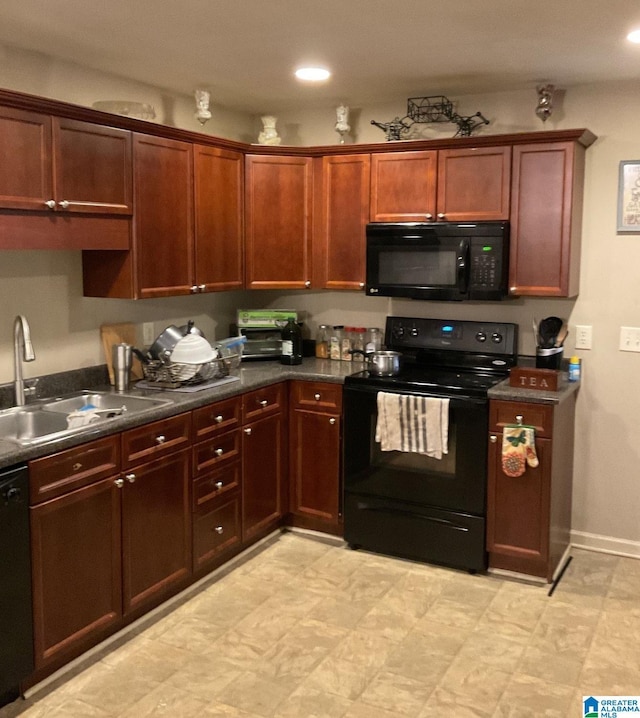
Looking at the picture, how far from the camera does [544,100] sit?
3578 mm

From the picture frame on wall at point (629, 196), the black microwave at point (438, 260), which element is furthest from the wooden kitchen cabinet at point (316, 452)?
the picture frame on wall at point (629, 196)

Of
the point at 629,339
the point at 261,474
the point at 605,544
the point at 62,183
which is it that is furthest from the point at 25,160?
the point at 605,544

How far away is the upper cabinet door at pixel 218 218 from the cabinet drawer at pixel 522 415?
1.52 meters

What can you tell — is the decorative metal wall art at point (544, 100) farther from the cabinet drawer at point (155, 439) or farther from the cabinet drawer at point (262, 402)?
the cabinet drawer at point (155, 439)

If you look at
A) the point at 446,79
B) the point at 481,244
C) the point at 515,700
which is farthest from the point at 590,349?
the point at 515,700

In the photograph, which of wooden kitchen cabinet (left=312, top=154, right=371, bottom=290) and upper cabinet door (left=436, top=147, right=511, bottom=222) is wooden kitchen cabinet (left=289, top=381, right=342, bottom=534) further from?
upper cabinet door (left=436, top=147, right=511, bottom=222)

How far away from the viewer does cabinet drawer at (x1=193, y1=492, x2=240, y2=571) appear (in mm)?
3363

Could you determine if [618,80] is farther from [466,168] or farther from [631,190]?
[466,168]

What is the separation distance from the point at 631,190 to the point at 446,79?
1036mm

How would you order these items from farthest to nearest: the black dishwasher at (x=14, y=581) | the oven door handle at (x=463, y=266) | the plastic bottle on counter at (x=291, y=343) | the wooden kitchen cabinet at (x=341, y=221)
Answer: the plastic bottle on counter at (x=291, y=343) → the wooden kitchen cabinet at (x=341, y=221) → the oven door handle at (x=463, y=266) → the black dishwasher at (x=14, y=581)

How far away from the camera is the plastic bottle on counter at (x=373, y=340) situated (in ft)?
13.7

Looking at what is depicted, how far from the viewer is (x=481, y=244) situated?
11.9 ft

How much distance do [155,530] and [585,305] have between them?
234 centimetres

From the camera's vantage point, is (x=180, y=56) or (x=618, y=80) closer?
(x=180, y=56)
